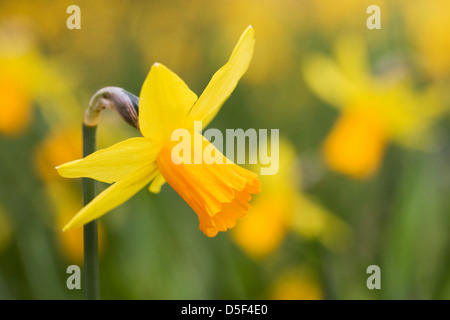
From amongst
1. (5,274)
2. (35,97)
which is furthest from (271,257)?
(35,97)

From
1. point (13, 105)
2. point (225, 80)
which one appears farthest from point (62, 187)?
point (225, 80)

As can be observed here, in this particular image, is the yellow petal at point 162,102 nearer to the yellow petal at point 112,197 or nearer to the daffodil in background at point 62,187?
the yellow petal at point 112,197

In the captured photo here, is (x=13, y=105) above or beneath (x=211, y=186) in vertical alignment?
above

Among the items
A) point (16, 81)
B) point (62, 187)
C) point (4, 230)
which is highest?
point (16, 81)

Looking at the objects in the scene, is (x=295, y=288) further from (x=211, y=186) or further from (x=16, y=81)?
(x=16, y=81)

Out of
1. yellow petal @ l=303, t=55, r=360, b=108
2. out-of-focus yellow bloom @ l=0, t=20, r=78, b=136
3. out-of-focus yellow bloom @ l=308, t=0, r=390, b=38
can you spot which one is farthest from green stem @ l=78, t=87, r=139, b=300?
out-of-focus yellow bloom @ l=308, t=0, r=390, b=38

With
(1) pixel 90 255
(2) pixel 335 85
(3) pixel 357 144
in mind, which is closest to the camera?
(1) pixel 90 255
